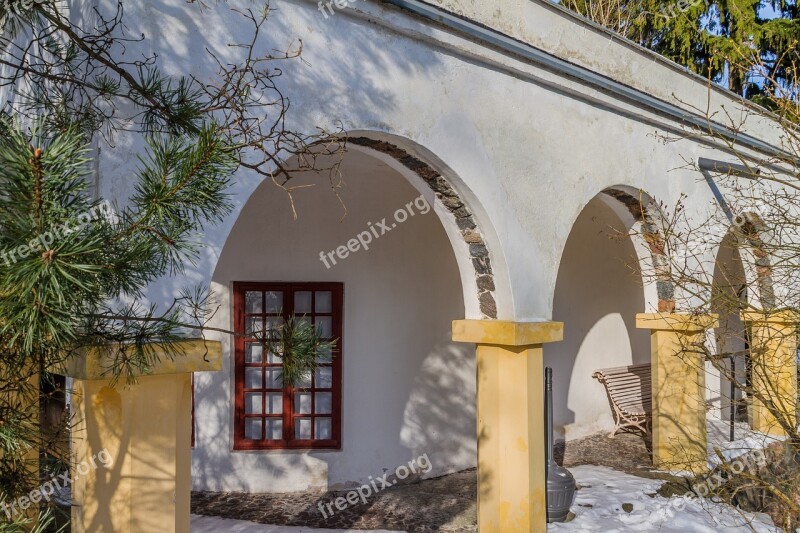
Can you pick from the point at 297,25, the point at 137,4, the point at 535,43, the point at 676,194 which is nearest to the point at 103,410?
the point at 137,4

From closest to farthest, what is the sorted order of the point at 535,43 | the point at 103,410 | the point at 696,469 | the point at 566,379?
the point at 103,410, the point at 535,43, the point at 696,469, the point at 566,379

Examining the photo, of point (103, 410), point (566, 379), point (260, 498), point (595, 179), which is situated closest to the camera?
point (103, 410)

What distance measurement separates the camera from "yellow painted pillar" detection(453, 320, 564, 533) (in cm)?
522

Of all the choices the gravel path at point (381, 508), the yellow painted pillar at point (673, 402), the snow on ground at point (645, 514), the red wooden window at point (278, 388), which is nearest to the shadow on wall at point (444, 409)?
the gravel path at point (381, 508)

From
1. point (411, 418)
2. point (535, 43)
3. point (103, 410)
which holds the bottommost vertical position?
point (411, 418)

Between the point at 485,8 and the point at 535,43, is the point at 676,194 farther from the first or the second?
the point at 485,8

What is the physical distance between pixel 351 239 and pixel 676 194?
322 cm

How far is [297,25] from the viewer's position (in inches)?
154

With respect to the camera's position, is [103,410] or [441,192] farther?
[441,192]

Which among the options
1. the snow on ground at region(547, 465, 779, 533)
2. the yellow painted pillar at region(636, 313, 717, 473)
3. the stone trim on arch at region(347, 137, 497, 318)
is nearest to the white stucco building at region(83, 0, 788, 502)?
the stone trim on arch at region(347, 137, 497, 318)

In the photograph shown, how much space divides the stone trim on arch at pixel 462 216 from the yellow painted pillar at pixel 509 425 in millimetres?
218

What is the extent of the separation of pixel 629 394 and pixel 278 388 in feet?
16.4

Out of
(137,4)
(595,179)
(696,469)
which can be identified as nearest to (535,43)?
(595,179)

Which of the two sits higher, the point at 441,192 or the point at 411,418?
the point at 441,192
